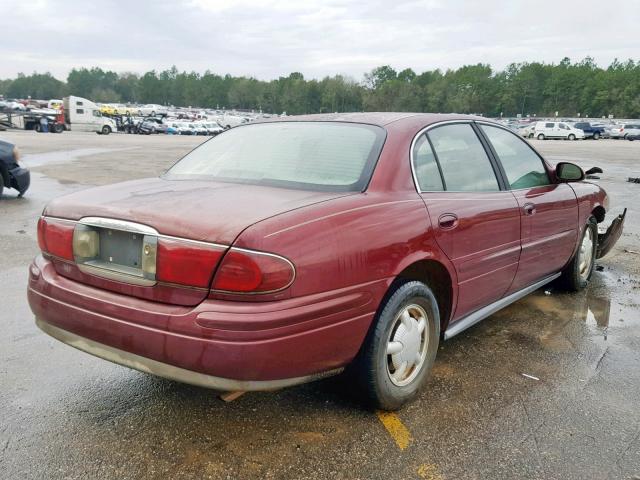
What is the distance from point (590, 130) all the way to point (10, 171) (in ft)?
179

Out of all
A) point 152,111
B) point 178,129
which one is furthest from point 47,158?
point 152,111

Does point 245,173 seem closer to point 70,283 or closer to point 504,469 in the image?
point 70,283

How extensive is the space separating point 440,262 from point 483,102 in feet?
467

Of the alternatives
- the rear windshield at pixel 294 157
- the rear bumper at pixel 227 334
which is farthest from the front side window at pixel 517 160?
the rear bumper at pixel 227 334

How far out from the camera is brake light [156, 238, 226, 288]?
228 centimetres

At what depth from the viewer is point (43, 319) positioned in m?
2.81

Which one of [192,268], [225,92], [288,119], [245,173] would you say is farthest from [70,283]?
[225,92]

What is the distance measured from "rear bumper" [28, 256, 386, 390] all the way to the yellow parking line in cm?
47

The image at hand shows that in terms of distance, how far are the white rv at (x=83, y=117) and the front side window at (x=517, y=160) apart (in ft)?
155

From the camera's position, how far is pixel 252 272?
2.23 metres

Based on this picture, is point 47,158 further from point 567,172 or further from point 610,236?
point 567,172

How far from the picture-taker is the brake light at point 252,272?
223 cm

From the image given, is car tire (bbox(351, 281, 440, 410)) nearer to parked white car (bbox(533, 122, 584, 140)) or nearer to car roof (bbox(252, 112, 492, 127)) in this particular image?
car roof (bbox(252, 112, 492, 127))

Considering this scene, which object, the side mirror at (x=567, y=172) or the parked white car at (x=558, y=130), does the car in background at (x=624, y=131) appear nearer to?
the parked white car at (x=558, y=130)
